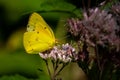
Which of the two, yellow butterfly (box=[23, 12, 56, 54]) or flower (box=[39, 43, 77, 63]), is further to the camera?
yellow butterfly (box=[23, 12, 56, 54])

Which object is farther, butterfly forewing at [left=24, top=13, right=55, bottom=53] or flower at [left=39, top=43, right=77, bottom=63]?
butterfly forewing at [left=24, top=13, right=55, bottom=53]

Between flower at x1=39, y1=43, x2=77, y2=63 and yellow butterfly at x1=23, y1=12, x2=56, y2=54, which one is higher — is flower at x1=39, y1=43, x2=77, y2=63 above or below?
below

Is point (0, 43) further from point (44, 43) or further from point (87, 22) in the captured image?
point (87, 22)

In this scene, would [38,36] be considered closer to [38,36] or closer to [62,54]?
[38,36]

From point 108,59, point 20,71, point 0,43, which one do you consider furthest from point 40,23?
point 0,43

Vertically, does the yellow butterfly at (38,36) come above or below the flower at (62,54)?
above

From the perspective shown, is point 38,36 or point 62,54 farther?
point 38,36

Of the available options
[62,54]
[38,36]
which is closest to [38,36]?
[38,36]

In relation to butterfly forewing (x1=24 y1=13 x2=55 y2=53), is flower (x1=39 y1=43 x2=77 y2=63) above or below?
below
